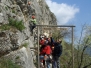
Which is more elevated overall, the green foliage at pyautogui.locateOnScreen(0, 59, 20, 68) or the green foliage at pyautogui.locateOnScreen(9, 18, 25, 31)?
the green foliage at pyautogui.locateOnScreen(9, 18, 25, 31)

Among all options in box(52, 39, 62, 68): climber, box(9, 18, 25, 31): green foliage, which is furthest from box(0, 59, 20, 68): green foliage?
box(52, 39, 62, 68): climber

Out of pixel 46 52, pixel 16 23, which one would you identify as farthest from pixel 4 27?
pixel 46 52

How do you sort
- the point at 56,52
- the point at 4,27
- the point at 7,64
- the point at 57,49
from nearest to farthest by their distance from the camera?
1. the point at 7,64
2. the point at 4,27
3. the point at 57,49
4. the point at 56,52

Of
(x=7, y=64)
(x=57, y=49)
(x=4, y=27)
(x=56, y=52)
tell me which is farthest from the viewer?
(x=56, y=52)

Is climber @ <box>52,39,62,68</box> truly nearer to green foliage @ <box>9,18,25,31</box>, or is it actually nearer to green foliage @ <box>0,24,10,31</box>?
green foliage @ <box>9,18,25,31</box>

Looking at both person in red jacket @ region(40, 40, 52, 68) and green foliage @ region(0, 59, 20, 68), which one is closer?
green foliage @ region(0, 59, 20, 68)

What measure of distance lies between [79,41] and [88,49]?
1662 mm

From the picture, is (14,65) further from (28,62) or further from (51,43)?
(51,43)

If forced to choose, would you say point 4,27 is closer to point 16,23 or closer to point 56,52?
point 16,23

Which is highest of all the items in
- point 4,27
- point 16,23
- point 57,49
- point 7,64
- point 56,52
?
point 16,23

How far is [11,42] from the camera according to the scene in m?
16.1

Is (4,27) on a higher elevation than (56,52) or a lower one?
higher

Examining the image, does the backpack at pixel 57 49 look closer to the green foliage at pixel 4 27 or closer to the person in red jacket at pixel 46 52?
the person in red jacket at pixel 46 52

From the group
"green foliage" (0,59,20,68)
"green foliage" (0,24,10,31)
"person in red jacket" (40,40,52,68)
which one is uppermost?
"green foliage" (0,24,10,31)
